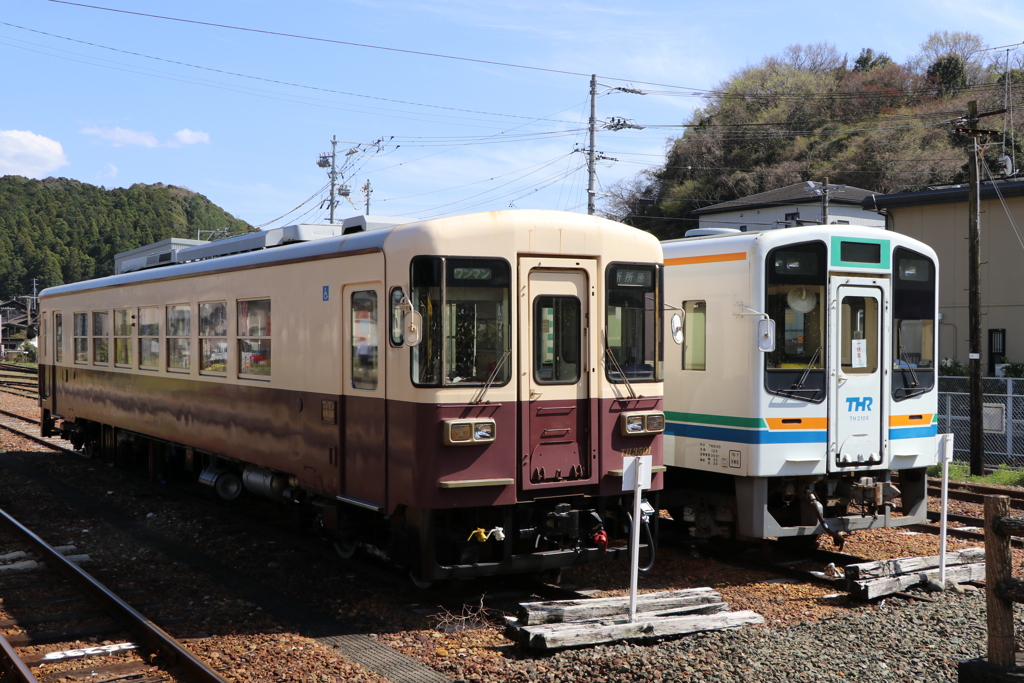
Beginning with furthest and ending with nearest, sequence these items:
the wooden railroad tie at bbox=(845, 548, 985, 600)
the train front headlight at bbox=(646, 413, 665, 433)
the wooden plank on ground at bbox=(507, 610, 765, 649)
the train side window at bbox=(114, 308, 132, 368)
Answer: the train side window at bbox=(114, 308, 132, 368)
the train front headlight at bbox=(646, 413, 665, 433)
the wooden railroad tie at bbox=(845, 548, 985, 600)
the wooden plank on ground at bbox=(507, 610, 765, 649)

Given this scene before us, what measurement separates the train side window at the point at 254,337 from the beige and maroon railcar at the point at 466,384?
53mm

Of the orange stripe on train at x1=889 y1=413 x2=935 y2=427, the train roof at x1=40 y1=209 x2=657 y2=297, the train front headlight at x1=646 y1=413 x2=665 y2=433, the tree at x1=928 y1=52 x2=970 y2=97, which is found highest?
the tree at x1=928 y1=52 x2=970 y2=97

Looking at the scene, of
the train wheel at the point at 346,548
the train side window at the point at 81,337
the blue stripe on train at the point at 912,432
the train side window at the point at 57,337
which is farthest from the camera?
the train side window at the point at 57,337

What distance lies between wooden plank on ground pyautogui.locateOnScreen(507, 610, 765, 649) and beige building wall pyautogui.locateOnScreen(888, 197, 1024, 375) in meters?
20.1

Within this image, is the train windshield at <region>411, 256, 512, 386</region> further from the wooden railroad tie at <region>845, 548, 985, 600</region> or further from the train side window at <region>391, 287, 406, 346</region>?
the wooden railroad tie at <region>845, 548, 985, 600</region>

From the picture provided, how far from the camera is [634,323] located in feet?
25.1

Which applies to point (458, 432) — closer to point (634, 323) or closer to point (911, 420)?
point (634, 323)

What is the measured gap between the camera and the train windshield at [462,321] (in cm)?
677

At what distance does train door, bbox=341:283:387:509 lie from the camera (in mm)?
7180

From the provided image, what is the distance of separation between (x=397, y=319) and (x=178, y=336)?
5.27 meters

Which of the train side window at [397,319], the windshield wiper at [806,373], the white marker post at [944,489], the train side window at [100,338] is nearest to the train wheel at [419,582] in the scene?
the train side window at [397,319]

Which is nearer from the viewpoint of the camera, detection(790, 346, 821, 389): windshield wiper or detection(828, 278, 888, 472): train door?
detection(790, 346, 821, 389): windshield wiper

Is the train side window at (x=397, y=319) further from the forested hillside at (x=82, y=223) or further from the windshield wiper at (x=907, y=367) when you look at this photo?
the forested hillside at (x=82, y=223)

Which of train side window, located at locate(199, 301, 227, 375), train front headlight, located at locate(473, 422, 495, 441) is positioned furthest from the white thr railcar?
train side window, located at locate(199, 301, 227, 375)
